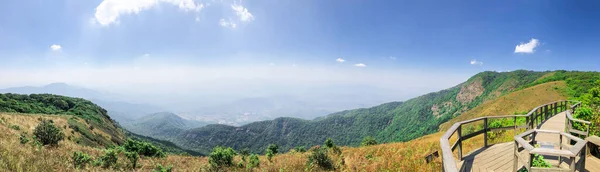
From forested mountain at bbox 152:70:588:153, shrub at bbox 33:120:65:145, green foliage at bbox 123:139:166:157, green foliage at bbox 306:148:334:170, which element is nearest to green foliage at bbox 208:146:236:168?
green foliage at bbox 306:148:334:170

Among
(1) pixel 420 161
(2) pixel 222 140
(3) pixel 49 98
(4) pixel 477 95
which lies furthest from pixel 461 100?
(3) pixel 49 98

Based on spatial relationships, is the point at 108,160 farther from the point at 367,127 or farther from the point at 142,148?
the point at 367,127

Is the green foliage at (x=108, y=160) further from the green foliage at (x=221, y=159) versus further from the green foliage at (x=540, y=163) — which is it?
the green foliage at (x=540, y=163)

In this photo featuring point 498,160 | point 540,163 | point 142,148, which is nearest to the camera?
point 540,163

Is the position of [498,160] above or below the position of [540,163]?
below

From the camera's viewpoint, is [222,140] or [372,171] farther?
[222,140]

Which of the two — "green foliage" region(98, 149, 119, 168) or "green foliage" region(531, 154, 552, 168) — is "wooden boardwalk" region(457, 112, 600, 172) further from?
"green foliage" region(98, 149, 119, 168)

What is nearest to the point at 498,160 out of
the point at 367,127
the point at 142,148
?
the point at 142,148

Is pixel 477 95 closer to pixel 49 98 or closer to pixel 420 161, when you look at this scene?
pixel 420 161
